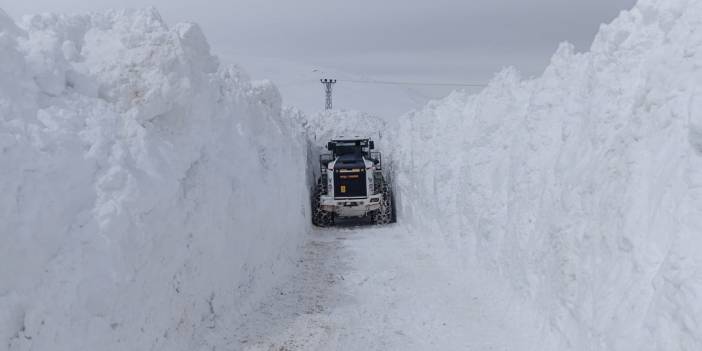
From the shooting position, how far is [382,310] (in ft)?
28.3

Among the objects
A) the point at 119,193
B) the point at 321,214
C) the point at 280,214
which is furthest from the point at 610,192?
the point at 321,214

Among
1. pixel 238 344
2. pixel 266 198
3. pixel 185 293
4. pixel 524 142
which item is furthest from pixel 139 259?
pixel 524 142

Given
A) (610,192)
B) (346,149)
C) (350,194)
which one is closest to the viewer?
(610,192)

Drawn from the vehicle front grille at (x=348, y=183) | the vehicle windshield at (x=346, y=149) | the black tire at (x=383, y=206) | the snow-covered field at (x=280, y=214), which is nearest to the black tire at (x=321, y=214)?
the vehicle front grille at (x=348, y=183)

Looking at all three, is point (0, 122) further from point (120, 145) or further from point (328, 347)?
point (328, 347)

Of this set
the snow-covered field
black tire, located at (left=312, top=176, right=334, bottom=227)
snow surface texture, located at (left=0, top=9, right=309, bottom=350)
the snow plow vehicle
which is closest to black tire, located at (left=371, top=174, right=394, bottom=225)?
the snow plow vehicle

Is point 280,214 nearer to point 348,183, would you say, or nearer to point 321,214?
point 348,183

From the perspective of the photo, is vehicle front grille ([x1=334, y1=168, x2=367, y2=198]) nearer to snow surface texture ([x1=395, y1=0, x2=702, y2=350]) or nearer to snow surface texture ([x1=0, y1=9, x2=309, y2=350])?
snow surface texture ([x1=395, y1=0, x2=702, y2=350])

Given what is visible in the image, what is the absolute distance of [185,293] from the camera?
712cm

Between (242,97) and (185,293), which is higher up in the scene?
(242,97)

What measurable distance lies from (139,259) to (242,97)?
707 centimetres

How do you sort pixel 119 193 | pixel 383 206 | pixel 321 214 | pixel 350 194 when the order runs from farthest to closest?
1. pixel 321 214
2. pixel 383 206
3. pixel 350 194
4. pixel 119 193

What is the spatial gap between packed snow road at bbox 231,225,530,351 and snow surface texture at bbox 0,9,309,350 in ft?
2.10

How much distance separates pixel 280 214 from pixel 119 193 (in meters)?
6.59
